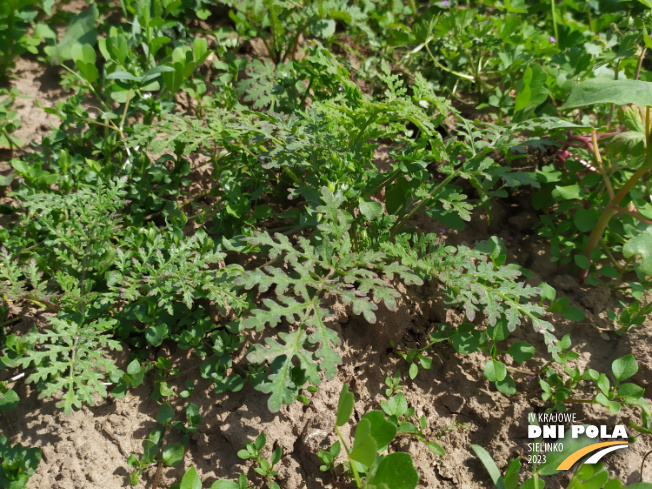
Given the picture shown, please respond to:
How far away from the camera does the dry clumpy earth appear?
1.84 m

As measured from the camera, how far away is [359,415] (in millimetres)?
2000

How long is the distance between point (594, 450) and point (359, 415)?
0.86 meters

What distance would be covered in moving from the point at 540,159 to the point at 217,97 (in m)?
1.72

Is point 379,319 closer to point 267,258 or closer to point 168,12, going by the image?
point 267,258

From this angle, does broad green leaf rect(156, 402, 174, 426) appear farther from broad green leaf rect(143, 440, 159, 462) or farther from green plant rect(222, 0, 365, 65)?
green plant rect(222, 0, 365, 65)

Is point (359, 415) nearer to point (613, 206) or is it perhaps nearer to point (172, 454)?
point (172, 454)

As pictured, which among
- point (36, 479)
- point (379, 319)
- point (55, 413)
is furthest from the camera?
point (379, 319)

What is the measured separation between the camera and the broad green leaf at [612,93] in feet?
5.92

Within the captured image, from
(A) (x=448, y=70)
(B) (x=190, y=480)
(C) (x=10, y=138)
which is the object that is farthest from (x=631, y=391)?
(C) (x=10, y=138)

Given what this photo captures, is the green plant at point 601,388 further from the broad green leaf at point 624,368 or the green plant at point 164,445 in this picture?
the green plant at point 164,445

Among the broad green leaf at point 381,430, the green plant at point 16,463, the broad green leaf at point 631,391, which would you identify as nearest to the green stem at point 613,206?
the broad green leaf at point 631,391

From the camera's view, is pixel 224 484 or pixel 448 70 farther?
pixel 448 70

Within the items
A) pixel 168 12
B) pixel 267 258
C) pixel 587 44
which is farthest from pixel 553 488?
pixel 168 12

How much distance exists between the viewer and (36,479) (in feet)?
5.85
